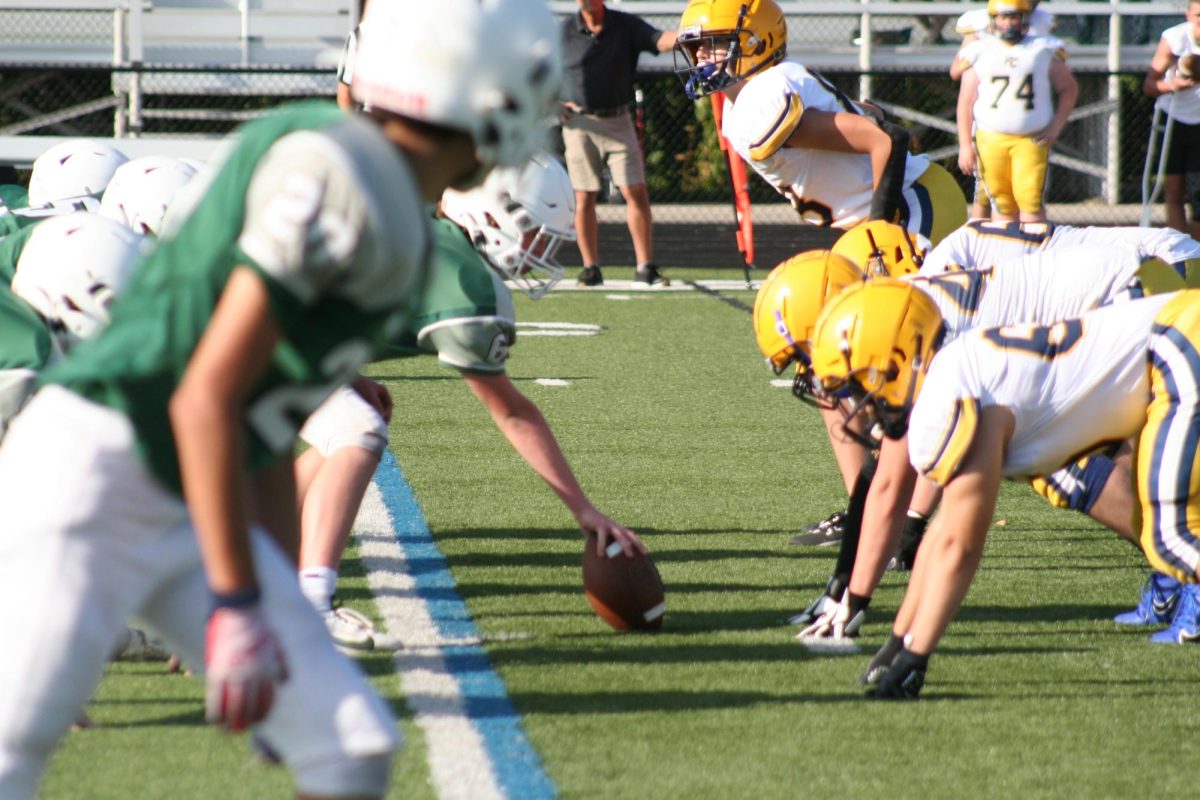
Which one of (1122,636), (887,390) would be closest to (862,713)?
(887,390)

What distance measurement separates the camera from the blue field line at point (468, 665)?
3.33 m

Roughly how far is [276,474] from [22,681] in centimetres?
57

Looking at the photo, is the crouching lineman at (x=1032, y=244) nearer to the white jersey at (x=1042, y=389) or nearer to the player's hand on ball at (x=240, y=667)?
the white jersey at (x=1042, y=389)

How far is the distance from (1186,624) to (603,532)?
1558 mm

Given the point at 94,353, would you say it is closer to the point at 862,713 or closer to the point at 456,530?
the point at 862,713

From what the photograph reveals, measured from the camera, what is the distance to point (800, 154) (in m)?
5.86

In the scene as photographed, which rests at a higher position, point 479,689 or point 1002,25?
point 1002,25

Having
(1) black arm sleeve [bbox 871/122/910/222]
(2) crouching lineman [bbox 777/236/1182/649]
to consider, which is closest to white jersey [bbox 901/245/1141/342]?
(2) crouching lineman [bbox 777/236/1182/649]

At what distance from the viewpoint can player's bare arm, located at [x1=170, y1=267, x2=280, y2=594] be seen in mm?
2010

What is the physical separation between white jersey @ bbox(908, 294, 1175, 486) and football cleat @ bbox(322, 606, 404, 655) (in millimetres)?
1416

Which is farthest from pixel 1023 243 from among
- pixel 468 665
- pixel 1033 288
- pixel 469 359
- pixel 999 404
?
pixel 468 665

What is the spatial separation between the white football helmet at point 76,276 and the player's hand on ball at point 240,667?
162cm

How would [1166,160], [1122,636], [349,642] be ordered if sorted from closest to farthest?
[349,642]
[1122,636]
[1166,160]

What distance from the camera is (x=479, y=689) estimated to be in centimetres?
389
